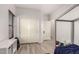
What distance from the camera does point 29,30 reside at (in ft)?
17.2

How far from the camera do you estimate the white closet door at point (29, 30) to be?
5082mm

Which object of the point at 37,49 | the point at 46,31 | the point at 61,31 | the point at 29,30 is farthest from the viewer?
the point at 46,31

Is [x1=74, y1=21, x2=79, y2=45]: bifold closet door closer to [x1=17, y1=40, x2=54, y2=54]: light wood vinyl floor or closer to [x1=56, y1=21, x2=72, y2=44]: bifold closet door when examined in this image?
[x1=56, y1=21, x2=72, y2=44]: bifold closet door

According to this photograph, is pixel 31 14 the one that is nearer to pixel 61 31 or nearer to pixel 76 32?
pixel 61 31

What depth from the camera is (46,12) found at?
18.0ft

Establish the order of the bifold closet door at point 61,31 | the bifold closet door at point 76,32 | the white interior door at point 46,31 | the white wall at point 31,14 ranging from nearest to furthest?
the bifold closet door at point 76,32
the bifold closet door at point 61,31
the white wall at point 31,14
the white interior door at point 46,31

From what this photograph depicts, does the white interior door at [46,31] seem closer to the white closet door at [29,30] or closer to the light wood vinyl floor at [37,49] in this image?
the white closet door at [29,30]

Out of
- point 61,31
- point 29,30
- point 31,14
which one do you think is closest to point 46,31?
point 29,30

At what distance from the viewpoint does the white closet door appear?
16.7 feet

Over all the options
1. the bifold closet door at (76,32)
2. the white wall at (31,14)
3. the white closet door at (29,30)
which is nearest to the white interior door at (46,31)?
the white wall at (31,14)

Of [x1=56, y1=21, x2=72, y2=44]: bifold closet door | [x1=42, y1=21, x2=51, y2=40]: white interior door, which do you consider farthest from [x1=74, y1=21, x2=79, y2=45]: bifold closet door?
[x1=42, y1=21, x2=51, y2=40]: white interior door
